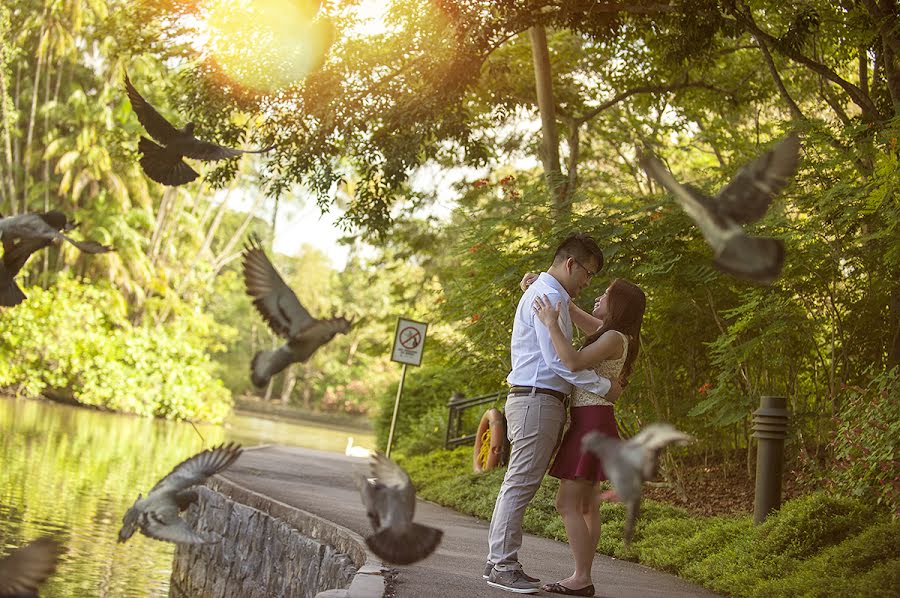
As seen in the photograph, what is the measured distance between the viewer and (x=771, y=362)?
10.7 meters

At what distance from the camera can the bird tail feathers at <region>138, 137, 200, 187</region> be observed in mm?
7688

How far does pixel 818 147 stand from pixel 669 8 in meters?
2.53

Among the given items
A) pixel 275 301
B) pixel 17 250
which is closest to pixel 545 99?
pixel 17 250

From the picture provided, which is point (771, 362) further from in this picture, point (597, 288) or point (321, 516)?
point (321, 516)

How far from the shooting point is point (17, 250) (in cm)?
753

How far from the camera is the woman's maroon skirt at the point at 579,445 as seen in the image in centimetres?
617

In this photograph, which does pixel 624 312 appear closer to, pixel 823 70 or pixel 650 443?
pixel 650 443

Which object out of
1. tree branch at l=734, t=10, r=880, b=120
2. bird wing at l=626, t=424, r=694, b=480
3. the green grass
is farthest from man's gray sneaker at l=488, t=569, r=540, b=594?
tree branch at l=734, t=10, r=880, b=120

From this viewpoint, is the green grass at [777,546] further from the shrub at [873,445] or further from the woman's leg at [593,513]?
the woman's leg at [593,513]

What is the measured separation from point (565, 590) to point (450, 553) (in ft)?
6.57

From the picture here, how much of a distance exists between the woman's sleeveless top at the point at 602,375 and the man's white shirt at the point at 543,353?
→ 0.18 ft

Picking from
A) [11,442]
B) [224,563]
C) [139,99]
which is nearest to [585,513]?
[139,99]

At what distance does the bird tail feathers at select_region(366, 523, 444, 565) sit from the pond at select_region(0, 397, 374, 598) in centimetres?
147

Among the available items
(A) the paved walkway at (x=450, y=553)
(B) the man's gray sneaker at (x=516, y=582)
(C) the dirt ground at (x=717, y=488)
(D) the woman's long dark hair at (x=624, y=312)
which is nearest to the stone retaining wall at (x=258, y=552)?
(A) the paved walkway at (x=450, y=553)
